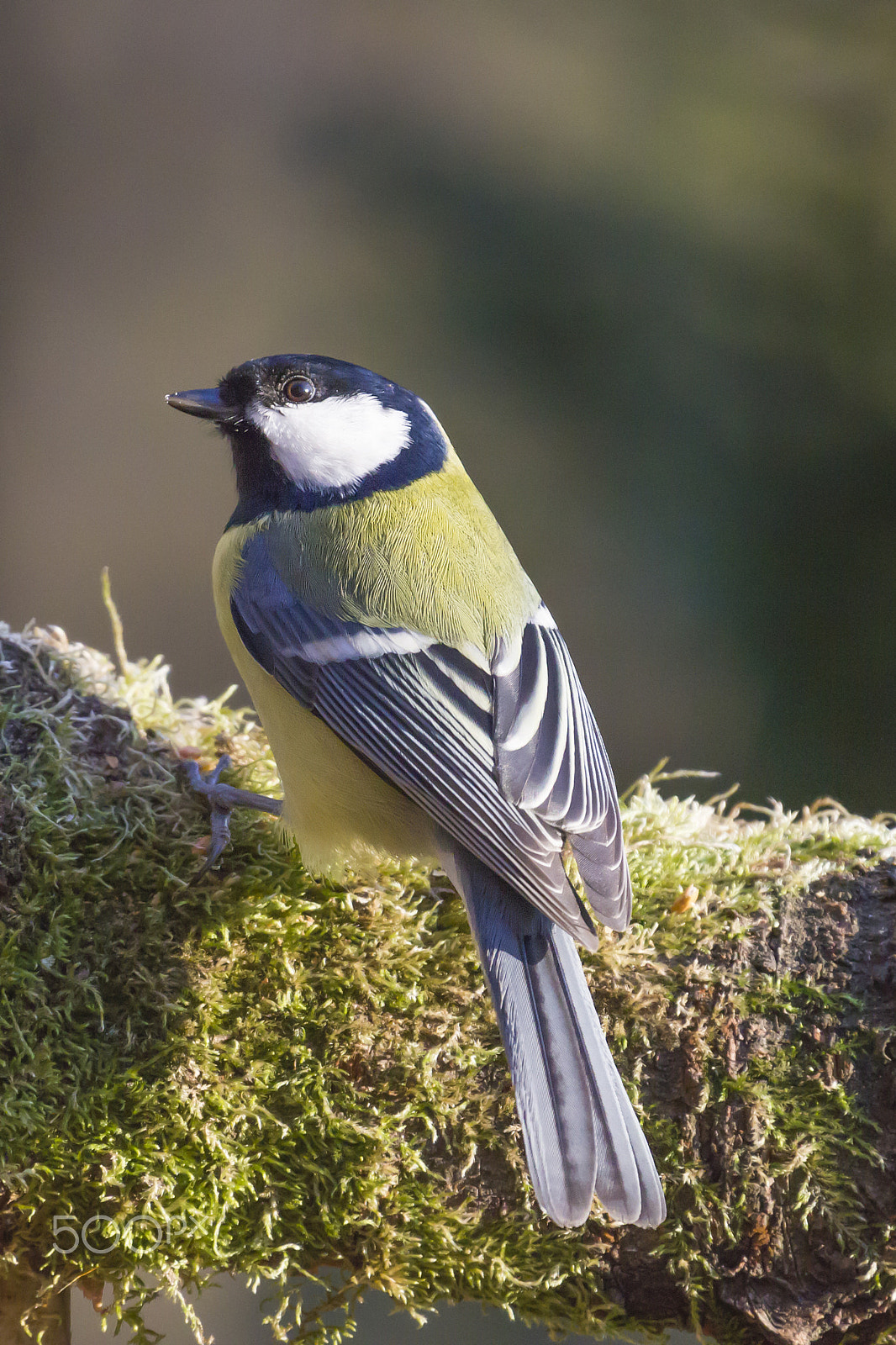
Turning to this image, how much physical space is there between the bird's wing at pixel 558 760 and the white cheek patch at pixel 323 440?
389 millimetres

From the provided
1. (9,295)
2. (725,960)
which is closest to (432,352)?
(9,295)

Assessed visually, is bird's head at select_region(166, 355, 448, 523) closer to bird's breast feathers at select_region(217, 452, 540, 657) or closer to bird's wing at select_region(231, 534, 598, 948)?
bird's breast feathers at select_region(217, 452, 540, 657)

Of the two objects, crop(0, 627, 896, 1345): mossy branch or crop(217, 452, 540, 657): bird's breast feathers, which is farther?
crop(217, 452, 540, 657): bird's breast feathers

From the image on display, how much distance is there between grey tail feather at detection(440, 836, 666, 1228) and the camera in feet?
3.53

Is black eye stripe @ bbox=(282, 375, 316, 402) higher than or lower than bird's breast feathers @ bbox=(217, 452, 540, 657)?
higher

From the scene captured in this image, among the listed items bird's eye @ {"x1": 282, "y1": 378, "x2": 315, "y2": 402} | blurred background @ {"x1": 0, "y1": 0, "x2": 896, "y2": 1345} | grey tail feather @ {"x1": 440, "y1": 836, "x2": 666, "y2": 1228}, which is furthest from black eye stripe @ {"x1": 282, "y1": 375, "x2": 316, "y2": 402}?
blurred background @ {"x1": 0, "y1": 0, "x2": 896, "y2": 1345}

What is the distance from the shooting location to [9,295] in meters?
3.72

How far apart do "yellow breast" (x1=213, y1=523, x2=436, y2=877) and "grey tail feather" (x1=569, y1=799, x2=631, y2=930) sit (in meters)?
0.22

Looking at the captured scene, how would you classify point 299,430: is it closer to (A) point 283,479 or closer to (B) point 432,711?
(A) point 283,479

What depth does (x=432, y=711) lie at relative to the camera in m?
1.36

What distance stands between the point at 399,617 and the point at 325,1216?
72 centimetres

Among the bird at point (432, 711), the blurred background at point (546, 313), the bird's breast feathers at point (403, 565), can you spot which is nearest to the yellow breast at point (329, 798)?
the bird at point (432, 711)

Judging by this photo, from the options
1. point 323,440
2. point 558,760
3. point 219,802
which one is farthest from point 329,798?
point 323,440

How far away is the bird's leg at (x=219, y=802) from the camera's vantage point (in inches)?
52.2
